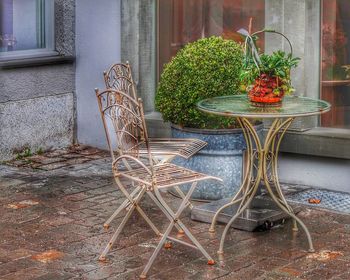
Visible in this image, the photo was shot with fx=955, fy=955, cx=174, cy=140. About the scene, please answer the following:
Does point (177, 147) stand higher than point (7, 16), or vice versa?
point (7, 16)

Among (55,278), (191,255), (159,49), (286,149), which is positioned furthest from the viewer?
(159,49)

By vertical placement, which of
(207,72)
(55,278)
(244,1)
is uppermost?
(244,1)

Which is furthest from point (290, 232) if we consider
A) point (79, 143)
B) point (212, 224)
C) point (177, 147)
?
point (79, 143)

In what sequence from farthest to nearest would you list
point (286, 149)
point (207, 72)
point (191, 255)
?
1. point (286, 149)
2. point (207, 72)
3. point (191, 255)

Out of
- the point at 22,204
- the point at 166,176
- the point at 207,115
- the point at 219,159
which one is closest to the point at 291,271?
the point at 166,176

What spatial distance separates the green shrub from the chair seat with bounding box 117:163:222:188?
4.89 ft

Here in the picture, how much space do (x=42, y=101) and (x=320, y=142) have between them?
10.4ft

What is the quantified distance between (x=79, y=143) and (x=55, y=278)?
14.7ft

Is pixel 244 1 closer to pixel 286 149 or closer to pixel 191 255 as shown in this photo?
pixel 286 149

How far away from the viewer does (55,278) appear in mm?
6176

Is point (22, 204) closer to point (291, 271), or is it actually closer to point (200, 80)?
point (200, 80)

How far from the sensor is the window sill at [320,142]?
8.33 meters

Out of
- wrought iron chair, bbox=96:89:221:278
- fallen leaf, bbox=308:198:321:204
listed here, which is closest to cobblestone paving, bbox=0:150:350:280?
wrought iron chair, bbox=96:89:221:278

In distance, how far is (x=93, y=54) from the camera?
33.8ft
